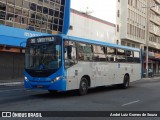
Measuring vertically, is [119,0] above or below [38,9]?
above

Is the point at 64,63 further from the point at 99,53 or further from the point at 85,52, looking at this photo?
the point at 99,53

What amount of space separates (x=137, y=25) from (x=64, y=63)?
5551cm

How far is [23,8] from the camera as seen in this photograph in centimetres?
3800

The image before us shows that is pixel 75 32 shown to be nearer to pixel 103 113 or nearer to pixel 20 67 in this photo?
pixel 20 67

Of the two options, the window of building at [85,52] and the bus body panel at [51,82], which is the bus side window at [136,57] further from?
the bus body panel at [51,82]

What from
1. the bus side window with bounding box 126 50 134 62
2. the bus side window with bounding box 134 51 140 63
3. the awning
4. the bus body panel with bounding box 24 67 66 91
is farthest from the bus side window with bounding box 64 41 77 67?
the awning

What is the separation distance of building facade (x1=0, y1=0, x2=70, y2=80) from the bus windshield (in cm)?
1742

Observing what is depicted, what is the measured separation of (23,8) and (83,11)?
48.6 feet

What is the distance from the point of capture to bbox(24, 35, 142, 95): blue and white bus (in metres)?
16.0

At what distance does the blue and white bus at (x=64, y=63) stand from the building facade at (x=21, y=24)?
16.7 m

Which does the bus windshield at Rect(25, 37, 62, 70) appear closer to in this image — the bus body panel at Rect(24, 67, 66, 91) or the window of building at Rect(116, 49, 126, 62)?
the bus body panel at Rect(24, 67, 66, 91)

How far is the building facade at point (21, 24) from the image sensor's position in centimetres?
3516

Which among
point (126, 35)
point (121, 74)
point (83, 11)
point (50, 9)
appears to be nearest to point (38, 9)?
point (50, 9)

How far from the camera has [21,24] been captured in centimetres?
3781
